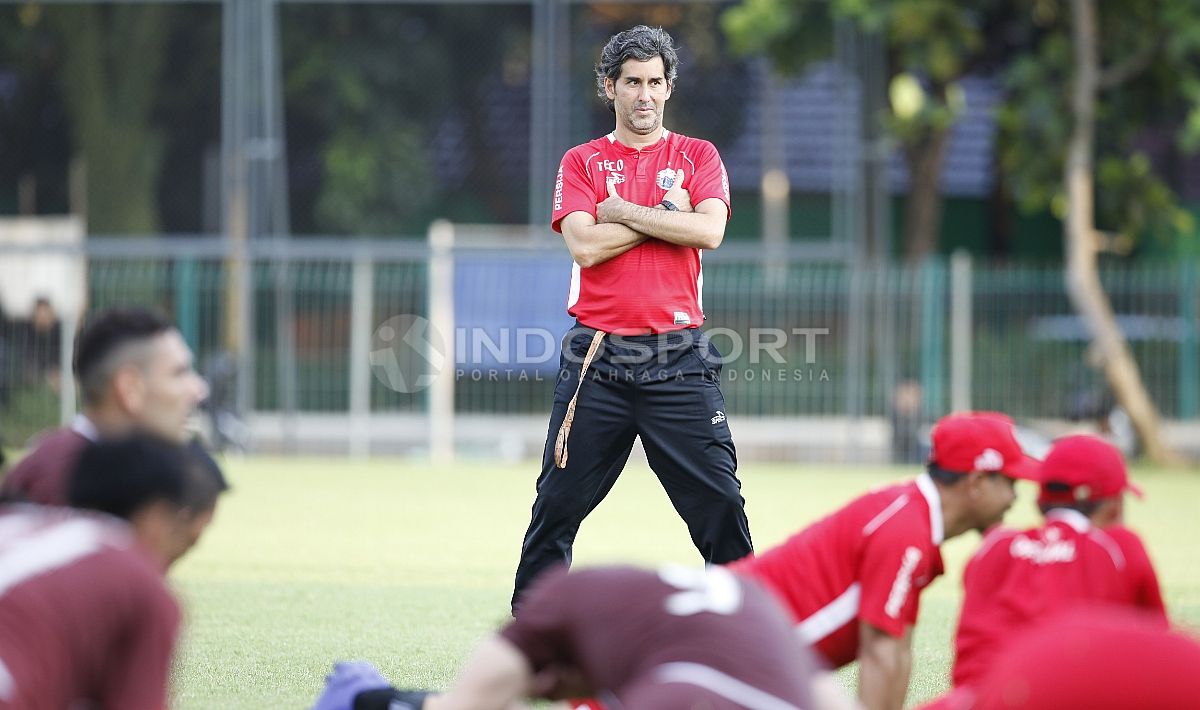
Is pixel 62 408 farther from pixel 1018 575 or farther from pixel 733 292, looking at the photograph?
pixel 1018 575

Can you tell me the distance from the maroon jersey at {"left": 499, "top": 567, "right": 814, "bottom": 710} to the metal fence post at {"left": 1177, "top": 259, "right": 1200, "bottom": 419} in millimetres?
16026

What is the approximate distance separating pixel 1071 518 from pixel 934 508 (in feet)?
1.31

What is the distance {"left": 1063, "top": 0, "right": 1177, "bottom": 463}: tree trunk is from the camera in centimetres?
1812

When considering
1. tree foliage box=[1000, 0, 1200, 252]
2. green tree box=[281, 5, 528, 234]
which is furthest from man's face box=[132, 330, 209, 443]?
green tree box=[281, 5, 528, 234]

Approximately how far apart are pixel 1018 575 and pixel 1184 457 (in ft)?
49.7

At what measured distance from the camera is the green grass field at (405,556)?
22.3 feet

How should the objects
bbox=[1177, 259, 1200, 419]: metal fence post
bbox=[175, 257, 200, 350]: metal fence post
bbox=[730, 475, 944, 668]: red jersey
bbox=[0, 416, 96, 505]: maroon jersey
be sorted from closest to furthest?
bbox=[0, 416, 96, 505]: maroon jersey < bbox=[730, 475, 944, 668]: red jersey < bbox=[1177, 259, 1200, 419]: metal fence post < bbox=[175, 257, 200, 350]: metal fence post

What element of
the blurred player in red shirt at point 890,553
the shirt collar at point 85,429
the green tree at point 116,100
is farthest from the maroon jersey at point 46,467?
the green tree at point 116,100

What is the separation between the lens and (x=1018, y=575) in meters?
4.58

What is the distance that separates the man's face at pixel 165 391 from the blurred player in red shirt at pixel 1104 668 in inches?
96.5

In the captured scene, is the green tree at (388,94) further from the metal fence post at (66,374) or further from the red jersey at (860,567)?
the red jersey at (860,567)

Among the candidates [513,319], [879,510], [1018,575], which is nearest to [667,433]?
[879,510]

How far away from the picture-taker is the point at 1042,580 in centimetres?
453

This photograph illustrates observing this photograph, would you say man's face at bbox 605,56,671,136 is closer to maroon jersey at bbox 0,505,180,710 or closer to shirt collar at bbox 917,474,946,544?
shirt collar at bbox 917,474,946,544
